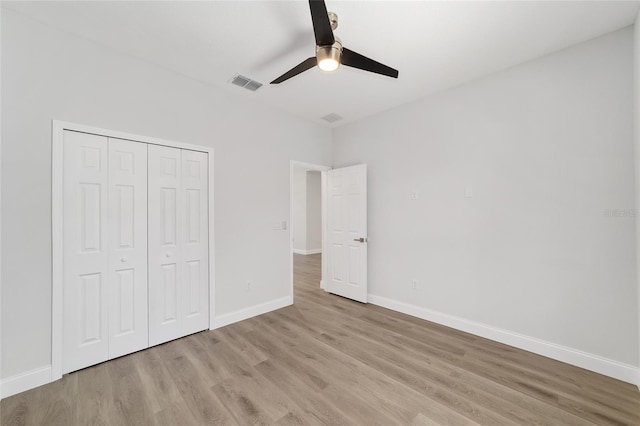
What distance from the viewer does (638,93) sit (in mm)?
2008

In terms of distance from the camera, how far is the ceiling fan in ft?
4.97

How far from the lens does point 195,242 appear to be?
9.88ft

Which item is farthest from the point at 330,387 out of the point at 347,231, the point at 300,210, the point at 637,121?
the point at 300,210

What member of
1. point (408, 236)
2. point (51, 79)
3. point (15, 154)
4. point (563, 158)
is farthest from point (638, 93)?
point (15, 154)

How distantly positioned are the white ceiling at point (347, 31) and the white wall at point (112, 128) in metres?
0.24

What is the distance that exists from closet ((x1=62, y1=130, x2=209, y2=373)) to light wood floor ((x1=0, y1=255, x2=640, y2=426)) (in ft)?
0.90

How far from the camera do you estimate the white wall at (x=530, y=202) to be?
2217 mm

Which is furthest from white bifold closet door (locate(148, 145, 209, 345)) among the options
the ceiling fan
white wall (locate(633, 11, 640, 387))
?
white wall (locate(633, 11, 640, 387))

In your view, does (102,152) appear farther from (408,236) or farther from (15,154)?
(408,236)

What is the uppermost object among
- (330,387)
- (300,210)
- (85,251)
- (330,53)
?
(330,53)

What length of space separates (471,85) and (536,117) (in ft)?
2.64

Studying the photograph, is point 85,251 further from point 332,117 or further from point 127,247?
point 332,117

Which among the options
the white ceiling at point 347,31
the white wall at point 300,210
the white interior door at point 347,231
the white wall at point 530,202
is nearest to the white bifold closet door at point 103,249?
the white ceiling at point 347,31

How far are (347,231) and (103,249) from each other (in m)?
3.09
